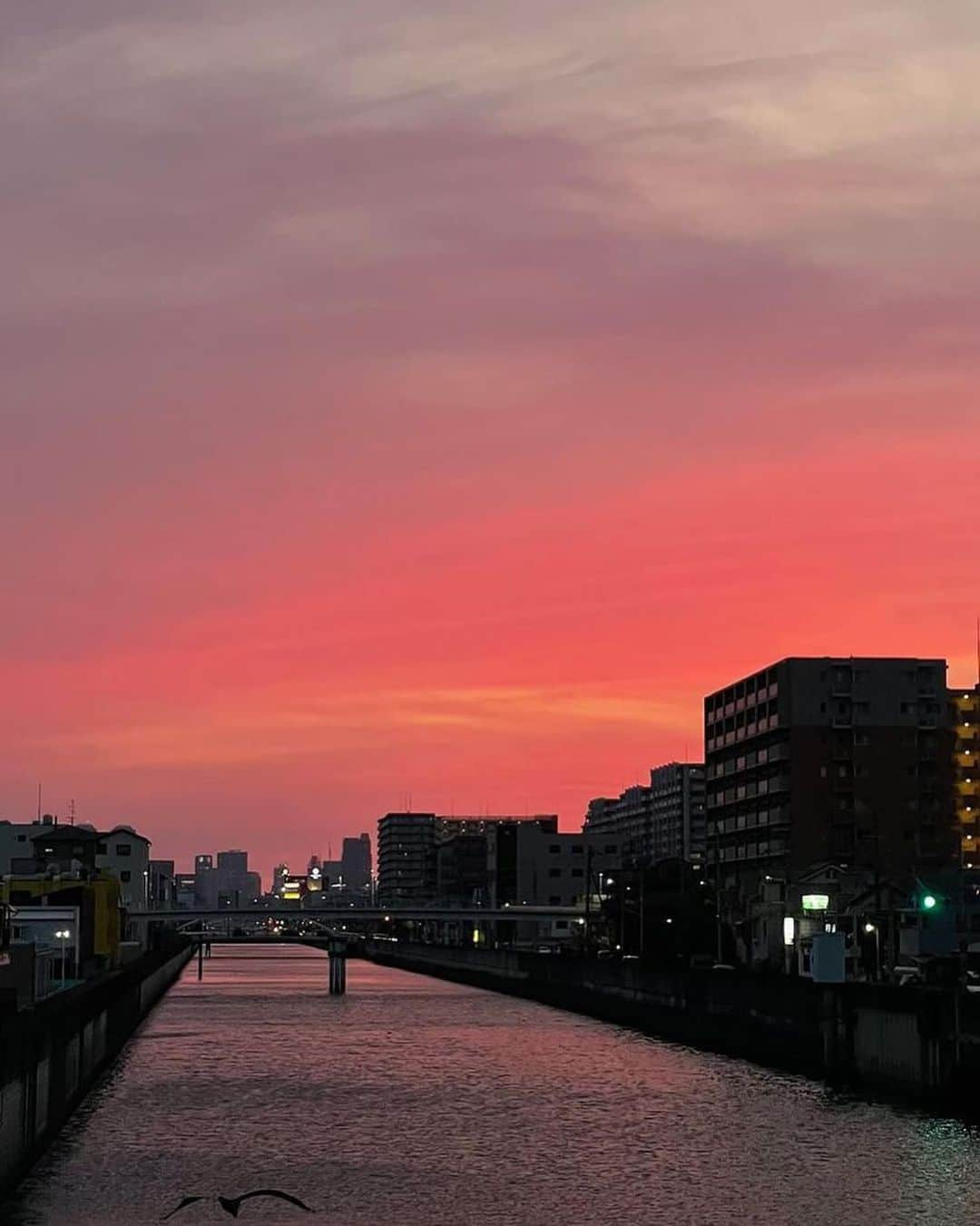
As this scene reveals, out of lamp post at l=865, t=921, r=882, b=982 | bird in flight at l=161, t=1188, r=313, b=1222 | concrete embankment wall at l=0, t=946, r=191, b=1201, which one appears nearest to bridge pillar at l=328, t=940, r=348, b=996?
lamp post at l=865, t=921, r=882, b=982

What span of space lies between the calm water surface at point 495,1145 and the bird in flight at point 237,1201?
0.33 meters

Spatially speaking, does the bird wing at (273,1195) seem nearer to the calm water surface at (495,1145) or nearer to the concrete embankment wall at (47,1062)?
the calm water surface at (495,1145)

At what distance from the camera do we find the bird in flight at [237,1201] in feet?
161

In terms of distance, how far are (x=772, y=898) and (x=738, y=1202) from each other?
10826 cm

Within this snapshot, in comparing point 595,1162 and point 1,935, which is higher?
point 1,935

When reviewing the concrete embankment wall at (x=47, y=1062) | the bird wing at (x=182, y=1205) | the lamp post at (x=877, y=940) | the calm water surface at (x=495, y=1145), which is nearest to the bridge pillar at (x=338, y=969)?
the lamp post at (x=877, y=940)

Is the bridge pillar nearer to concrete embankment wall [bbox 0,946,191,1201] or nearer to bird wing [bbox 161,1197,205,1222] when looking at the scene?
concrete embankment wall [bbox 0,946,191,1201]

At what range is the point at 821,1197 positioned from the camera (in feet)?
170

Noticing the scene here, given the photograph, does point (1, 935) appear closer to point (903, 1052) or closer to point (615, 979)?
point (903, 1052)

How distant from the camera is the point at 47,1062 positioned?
57.5m

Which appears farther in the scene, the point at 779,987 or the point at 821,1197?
the point at 779,987

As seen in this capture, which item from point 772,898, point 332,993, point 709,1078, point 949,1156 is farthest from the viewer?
point 332,993

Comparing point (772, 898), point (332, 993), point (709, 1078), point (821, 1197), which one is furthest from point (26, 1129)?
point (332, 993)

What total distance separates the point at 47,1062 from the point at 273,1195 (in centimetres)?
971
